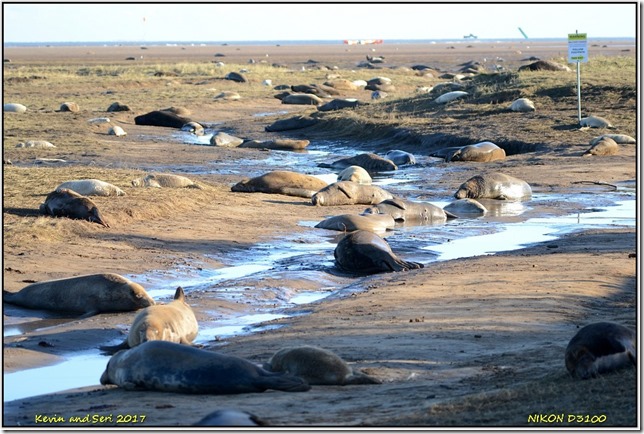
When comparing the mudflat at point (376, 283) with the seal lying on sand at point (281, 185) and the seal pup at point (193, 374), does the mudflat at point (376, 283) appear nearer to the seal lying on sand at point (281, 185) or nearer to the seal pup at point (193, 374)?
the seal pup at point (193, 374)

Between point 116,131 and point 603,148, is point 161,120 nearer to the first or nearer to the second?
point 116,131

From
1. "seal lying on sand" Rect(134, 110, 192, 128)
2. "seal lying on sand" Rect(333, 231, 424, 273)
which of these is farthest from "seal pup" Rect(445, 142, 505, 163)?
"seal lying on sand" Rect(134, 110, 192, 128)

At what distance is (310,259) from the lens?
11.0 metres

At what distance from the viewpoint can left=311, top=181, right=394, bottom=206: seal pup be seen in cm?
1464

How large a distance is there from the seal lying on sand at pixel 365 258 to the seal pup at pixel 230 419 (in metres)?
5.81

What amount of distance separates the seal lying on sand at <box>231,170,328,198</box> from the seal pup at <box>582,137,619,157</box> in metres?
6.24

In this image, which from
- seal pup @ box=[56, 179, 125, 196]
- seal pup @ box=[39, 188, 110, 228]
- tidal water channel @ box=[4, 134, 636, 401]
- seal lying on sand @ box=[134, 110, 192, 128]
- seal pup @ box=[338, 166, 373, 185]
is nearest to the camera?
tidal water channel @ box=[4, 134, 636, 401]

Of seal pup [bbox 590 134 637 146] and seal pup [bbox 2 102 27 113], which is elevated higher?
seal pup [bbox 2 102 27 113]

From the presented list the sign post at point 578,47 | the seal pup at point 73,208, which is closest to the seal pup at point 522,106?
the sign post at point 578,47

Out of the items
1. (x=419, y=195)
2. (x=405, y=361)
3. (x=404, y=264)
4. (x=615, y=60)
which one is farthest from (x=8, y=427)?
(x=615, y=60)

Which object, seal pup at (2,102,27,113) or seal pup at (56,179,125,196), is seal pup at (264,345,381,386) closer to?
seal pup at (56,179,125,196)

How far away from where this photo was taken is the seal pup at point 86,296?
8531 millimetres

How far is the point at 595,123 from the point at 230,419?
59.6ft

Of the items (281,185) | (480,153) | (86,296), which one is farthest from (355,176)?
(86,296)
